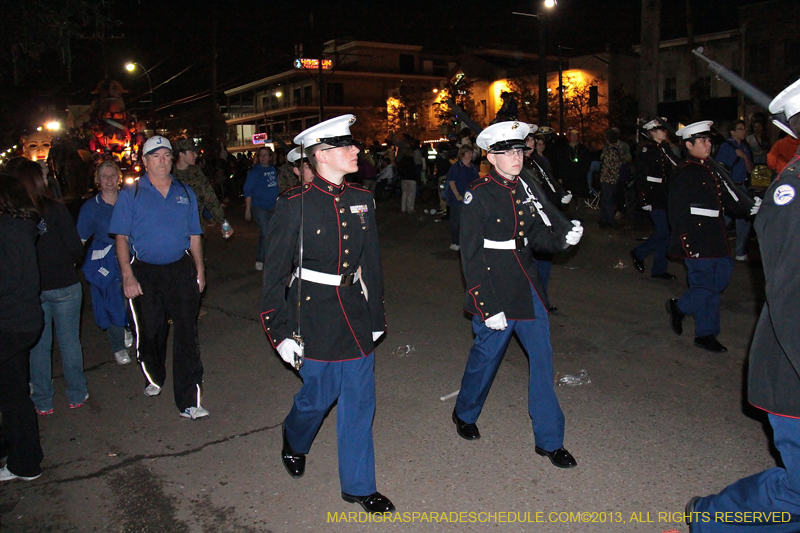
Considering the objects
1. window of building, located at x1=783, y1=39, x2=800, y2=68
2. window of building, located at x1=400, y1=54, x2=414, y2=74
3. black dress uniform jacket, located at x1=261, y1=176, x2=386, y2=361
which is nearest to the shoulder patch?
black dress uniform jacket, located at x1=261, y1=176, x2=386, y2=361

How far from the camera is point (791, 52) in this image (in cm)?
4256

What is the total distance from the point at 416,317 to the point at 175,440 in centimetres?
379

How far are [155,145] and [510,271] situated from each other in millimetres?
2988

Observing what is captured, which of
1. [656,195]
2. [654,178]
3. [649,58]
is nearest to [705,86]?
[649,58]

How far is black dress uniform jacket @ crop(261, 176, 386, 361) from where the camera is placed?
3.69 meters

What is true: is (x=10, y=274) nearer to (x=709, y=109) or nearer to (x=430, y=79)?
(x=709, y=109)

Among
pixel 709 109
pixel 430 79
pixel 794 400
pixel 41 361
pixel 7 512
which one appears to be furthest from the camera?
pixel 430 79

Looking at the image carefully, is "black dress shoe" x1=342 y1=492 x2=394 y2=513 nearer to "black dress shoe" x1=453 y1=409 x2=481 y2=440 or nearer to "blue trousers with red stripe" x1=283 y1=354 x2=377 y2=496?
"blue trousers with red stripe" x1=283 y1=354 x2=377 y2=496

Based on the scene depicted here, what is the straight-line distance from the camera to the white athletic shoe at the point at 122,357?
22.4 ft

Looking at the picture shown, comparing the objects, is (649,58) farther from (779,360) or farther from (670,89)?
(670,89)

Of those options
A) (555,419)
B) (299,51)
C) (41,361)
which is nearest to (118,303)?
(41,361)

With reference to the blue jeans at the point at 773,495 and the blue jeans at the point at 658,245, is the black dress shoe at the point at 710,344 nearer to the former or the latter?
the blue jeans at the point at 658,245

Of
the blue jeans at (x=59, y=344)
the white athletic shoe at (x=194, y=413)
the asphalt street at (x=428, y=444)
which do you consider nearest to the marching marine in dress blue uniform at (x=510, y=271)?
the asphalt street at (x=428, y=444)

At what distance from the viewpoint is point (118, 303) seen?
262 inches
